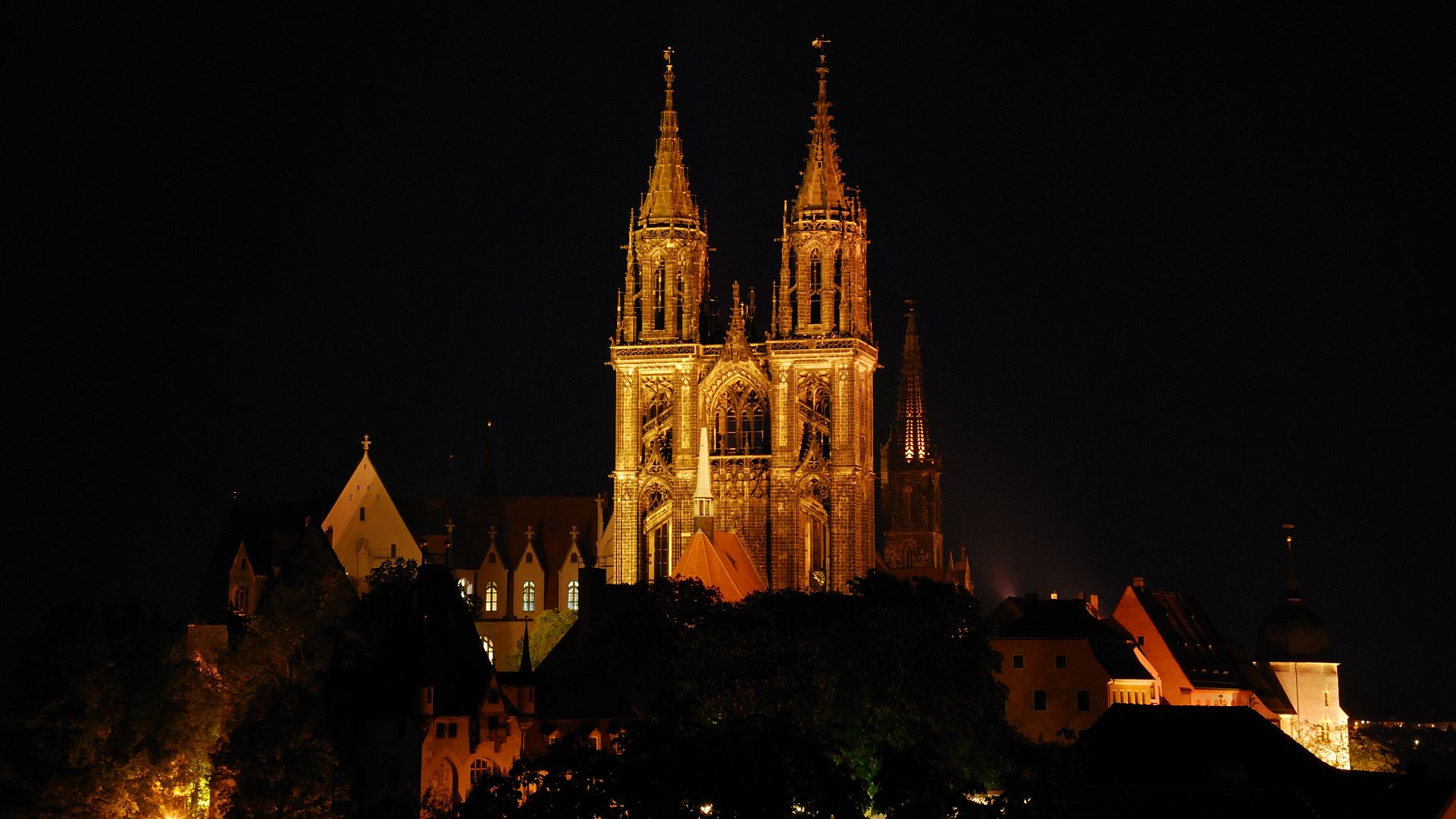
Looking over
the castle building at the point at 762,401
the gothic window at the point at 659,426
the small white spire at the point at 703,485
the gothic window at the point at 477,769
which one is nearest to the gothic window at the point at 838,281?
the castle building at the point at 762,401

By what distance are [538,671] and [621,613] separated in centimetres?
943

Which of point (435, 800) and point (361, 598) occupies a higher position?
point (361, 598)

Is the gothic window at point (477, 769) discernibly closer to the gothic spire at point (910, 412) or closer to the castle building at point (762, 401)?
the castle building at point (762, 401)

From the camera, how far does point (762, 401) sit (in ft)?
475

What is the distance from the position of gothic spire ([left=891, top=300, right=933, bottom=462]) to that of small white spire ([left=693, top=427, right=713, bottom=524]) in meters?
36.4

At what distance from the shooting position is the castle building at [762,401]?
466ft

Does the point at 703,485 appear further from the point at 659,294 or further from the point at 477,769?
the point at 477,769

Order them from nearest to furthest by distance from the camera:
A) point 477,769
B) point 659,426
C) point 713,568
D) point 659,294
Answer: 1. point 477,769
2. point 713,568
3. point 659,426
4. point 659,294

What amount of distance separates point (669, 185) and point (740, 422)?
45.3 feet

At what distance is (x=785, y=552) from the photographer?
14162 centimetres

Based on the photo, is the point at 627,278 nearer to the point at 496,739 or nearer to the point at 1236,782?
the point at 496,739

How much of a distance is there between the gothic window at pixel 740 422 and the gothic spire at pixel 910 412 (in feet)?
112

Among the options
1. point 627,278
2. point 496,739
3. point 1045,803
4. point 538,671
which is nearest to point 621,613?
point 538,671

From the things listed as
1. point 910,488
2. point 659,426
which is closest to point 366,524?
point 659,426
